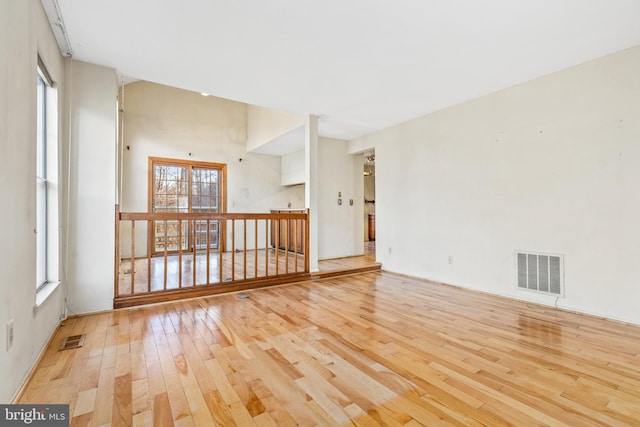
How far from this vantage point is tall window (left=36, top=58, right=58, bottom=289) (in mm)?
2494

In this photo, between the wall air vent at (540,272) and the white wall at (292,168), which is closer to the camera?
the wall air vent at (540,272)

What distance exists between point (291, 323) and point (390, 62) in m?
2.86

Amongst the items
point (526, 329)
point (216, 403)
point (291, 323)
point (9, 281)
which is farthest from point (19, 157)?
point (526, 329)

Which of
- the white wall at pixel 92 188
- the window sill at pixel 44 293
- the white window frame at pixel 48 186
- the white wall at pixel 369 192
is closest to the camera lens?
the window sill at pixel 44 293

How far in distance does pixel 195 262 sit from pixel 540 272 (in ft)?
13.7

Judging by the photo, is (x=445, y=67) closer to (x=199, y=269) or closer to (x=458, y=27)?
(x=458, y=27)

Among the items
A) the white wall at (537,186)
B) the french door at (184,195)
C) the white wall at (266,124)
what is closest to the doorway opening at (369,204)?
the white wall at (266,124)

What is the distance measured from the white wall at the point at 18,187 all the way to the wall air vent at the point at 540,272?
454 cm

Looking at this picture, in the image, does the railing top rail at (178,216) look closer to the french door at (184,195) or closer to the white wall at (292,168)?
the french door at (184,195)

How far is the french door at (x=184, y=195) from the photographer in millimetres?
6016

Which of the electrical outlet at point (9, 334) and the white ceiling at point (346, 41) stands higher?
the white ceiling at point (346, 41)

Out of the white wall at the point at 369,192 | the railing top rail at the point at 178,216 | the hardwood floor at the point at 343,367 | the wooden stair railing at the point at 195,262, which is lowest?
the hardwood floor at the point at 343,367

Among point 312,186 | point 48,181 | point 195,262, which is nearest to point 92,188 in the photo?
point 48,181

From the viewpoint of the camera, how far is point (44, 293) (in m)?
2.31
